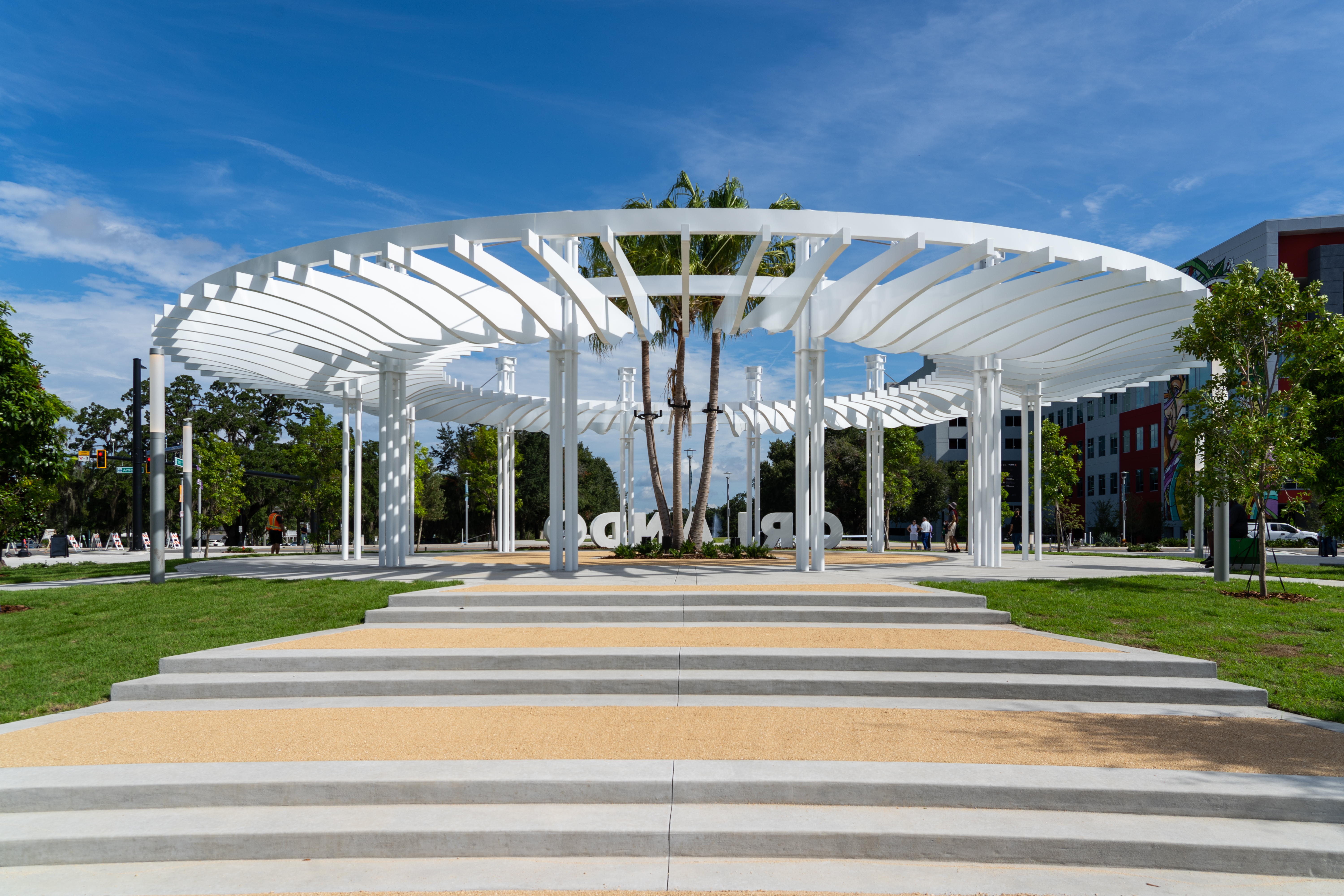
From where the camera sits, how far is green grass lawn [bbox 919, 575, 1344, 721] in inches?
315

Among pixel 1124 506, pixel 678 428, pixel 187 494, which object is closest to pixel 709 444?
pixel 678 428

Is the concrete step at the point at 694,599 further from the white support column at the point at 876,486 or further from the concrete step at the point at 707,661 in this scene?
the white support column at the point at 876,486

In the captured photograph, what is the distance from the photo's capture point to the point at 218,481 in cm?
3111

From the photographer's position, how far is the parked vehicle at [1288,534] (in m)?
40.1

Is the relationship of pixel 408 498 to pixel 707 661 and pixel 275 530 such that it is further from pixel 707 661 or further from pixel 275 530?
pixel 707 661

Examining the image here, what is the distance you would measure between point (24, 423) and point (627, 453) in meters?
18.0

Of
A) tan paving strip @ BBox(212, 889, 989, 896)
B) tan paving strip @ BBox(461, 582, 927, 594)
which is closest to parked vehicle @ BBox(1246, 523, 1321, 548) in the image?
tan paving strip @ BBox(461, 582, 927, 594)

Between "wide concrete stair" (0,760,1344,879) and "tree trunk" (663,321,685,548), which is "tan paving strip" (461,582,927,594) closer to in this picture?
"wide concrete stair" (0,760,1344,879)

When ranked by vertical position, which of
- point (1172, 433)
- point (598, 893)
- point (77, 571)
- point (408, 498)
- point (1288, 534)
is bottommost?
point (1288, 534)

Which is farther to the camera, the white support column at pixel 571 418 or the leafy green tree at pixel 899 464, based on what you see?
the leafy green tree at pixel 899 464

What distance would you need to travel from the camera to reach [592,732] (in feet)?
20.8

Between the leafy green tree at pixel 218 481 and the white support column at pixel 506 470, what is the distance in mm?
11194

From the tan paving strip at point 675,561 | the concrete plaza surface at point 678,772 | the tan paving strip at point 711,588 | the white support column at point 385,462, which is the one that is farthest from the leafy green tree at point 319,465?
the concrete plaza surface at point 678,772

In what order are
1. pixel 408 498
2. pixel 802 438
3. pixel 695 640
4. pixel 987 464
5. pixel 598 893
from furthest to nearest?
pixel 408 498 → pixel 987 464 → pixel 802 438 → pixel 695 640 → pixel 598 893
